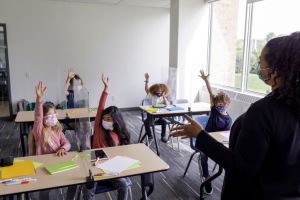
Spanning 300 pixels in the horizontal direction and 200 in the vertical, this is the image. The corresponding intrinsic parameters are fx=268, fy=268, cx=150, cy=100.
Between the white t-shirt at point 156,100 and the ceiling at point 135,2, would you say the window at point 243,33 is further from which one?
the white t-shirt at point 156,100

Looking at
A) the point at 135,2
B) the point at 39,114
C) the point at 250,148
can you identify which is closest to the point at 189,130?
the point at 250,148

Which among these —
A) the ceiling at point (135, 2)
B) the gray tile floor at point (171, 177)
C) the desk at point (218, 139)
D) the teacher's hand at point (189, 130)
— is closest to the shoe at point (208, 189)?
the gray tile floor at point (171, 177)

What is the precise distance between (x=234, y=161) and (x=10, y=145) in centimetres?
454

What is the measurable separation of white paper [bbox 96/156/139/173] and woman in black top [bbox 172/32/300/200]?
1038mm

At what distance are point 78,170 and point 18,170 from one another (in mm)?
416

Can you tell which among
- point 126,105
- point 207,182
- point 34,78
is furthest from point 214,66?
point 34,78

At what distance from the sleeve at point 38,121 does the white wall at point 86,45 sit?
4.27 meters

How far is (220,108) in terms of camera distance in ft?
10.2

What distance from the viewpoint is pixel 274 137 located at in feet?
3.11

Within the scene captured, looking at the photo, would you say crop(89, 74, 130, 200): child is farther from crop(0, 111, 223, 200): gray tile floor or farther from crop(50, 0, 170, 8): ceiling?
crop(50, 0, 170, 8): ceiling

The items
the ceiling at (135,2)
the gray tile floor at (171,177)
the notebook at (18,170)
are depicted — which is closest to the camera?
the notebook at (18,170)

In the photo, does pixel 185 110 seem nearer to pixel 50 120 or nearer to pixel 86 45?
pixel 50 120

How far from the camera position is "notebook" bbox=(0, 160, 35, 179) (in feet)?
5.92

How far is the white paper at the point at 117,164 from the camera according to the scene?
6.28 ft
